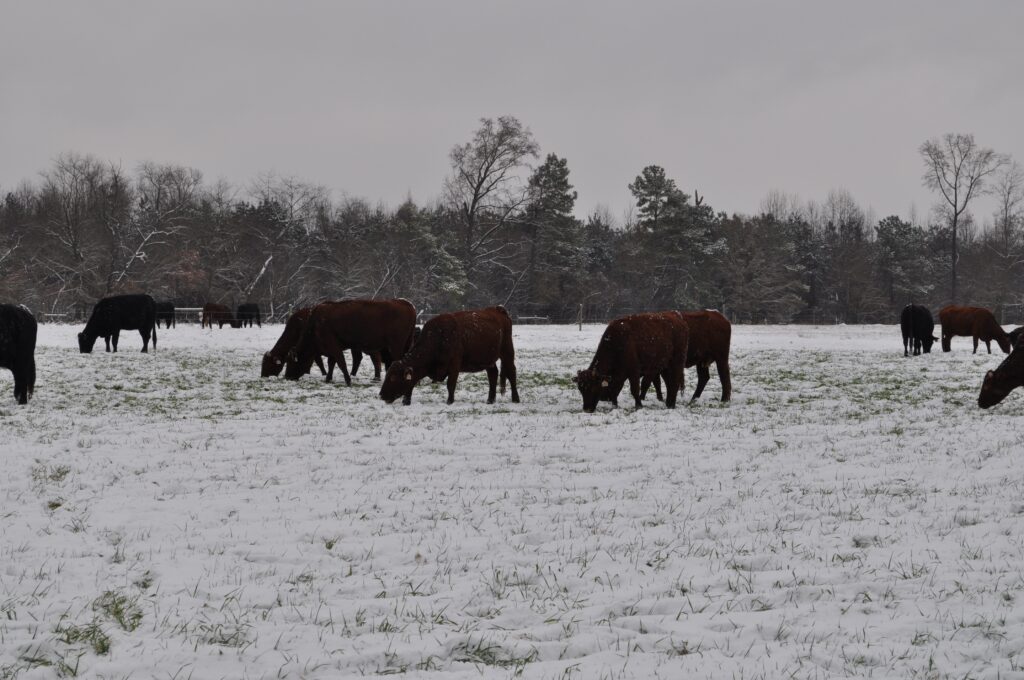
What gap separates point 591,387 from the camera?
11516 millimetres

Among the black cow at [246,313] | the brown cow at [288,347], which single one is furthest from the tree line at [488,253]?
the brown cow at [288,347]

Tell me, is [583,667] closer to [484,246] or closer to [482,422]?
[482,422]

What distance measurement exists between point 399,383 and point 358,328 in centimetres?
346

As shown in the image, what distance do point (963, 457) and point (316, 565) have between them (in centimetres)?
641

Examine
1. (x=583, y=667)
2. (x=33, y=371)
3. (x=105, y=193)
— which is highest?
(x=105, y=193)

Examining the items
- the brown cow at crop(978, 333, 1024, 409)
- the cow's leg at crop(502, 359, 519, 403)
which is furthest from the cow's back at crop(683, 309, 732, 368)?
the brown cow at crop(978, 333, 1024, 409)

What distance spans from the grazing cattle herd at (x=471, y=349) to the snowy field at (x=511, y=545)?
1.34 m

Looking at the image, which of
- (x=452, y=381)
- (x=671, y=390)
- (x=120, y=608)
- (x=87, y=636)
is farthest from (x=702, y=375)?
(x=87, y=636)

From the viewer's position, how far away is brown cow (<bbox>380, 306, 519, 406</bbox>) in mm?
12344

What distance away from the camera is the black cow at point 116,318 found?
2153cm

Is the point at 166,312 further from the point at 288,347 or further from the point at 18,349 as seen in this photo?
the point at 18,349

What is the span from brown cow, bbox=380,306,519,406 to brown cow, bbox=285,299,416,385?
280 centimetres

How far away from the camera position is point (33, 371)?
1193 centimetres

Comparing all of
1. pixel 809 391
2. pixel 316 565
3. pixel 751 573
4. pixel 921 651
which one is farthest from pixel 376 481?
pixel 809 391
